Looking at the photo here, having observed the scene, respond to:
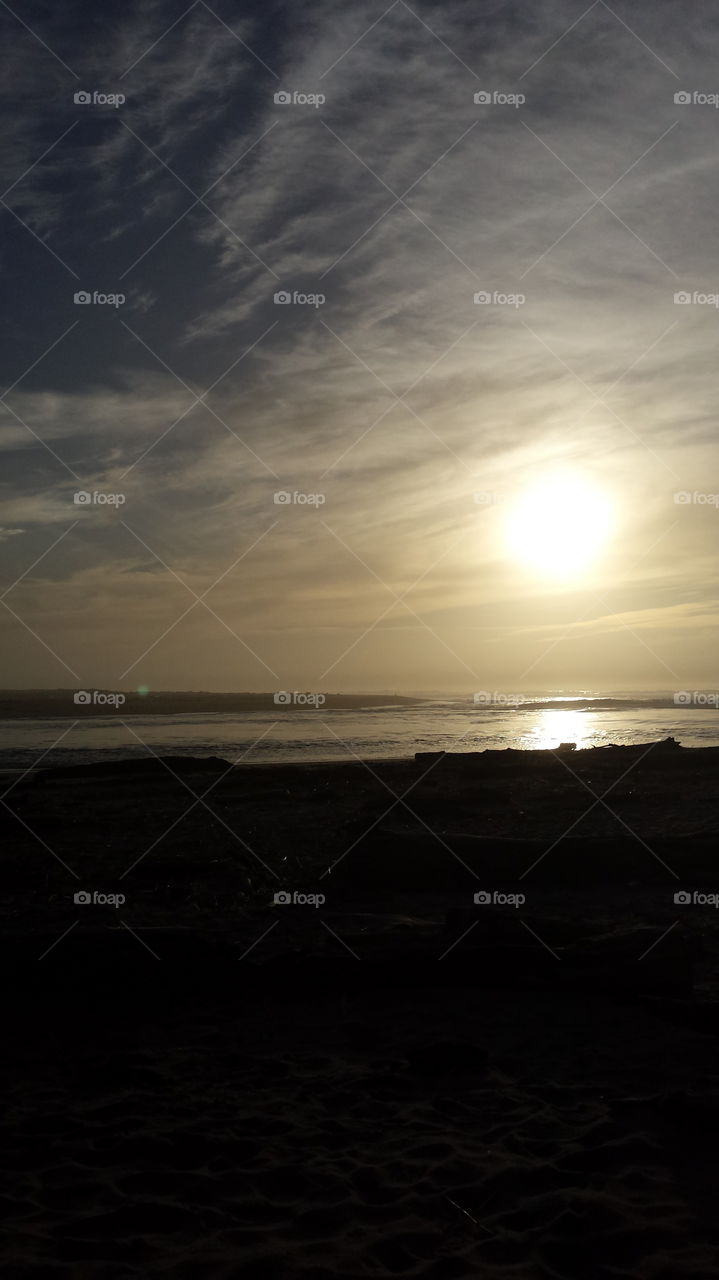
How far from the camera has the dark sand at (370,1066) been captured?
443cm

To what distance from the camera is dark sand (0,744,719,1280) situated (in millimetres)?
4434

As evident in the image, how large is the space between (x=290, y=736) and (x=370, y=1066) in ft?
130

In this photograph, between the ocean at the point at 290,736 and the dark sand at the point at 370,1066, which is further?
the ocean at the point at 290,736

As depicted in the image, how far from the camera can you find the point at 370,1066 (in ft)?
21.7

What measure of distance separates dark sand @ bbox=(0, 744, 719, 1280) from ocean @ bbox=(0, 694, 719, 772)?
20887mm

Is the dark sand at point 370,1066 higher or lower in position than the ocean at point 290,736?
lower

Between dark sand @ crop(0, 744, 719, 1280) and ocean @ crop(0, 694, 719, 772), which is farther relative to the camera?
ocean @ crop(0, 694, 719, 772)

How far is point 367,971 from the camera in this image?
8.15m

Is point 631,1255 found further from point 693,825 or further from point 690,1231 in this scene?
point 693,825

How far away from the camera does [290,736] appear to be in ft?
151

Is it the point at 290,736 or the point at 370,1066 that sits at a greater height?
the point at 290,736

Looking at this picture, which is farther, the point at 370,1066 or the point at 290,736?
the point at 290,736

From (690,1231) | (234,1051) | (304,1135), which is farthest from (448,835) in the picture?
(690,1231)

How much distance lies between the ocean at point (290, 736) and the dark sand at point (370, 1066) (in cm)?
2089
